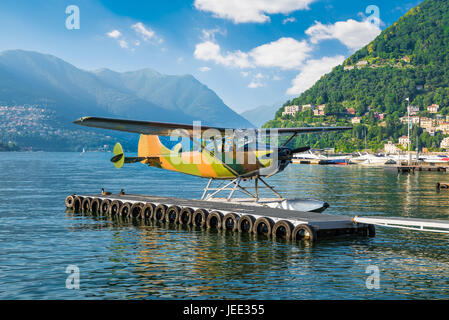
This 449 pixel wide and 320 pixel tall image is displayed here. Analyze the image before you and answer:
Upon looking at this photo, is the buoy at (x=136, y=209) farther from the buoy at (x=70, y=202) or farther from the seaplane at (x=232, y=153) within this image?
the buoy at (x=70, y=202)

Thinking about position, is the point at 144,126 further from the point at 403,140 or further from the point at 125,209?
the point at 403,140

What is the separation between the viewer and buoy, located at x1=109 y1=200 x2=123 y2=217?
24.5 m

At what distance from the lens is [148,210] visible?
23.1 meters

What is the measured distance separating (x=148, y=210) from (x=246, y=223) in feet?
21.1

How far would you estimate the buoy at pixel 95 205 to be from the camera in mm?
25931

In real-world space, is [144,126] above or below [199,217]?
above

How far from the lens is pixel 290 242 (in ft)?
53.8

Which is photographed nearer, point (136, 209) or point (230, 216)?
point (230, 216)

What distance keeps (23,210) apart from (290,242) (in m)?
16.9

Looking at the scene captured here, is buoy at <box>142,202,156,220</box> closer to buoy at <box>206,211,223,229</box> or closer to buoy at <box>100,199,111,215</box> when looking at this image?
buoy at <box>100,199,111,215</box>

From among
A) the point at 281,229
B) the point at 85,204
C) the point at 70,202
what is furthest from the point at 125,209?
the point at 281,229
